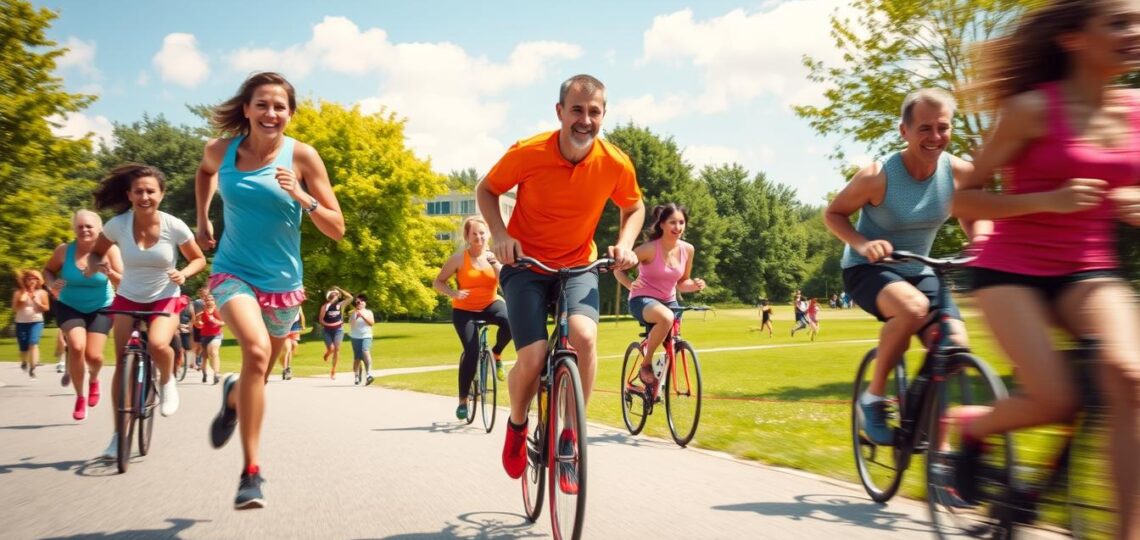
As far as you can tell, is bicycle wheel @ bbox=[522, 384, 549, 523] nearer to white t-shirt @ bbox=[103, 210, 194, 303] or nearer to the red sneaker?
white t-shirt @ bbox=[103, 210, 194, 303]

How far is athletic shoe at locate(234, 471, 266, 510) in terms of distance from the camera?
394 centimetres

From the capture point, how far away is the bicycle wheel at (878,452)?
4.36 metres

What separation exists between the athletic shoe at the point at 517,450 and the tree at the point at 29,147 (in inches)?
716

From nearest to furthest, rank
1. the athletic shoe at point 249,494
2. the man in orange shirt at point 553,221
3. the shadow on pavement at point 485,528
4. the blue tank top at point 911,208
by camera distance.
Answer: the athletic shoe at point 249,494 < the shadow on pavement at point 485,528 < the man in orange shirt at point 553,221 < the blue tank top at point 911,208

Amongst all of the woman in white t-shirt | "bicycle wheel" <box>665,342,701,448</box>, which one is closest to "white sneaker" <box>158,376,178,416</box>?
the woman in white t-shirt

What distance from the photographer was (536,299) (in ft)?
14.4

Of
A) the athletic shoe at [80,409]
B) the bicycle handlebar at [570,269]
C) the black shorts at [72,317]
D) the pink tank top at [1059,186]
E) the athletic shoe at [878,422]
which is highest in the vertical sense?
the pink tank top at [1059,186]

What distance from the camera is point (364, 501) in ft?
15.9

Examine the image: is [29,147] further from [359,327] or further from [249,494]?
[249,494]

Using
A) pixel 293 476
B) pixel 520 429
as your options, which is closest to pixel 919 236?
pixel 520 429

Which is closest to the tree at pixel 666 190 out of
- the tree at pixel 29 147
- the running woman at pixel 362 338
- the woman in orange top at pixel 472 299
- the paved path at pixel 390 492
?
the tree at pixel 29 147

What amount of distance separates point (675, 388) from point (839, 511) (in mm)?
3235

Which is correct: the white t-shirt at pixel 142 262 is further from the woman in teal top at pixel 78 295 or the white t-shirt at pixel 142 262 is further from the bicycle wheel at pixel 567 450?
the bicycle wheel at pixel 567 450

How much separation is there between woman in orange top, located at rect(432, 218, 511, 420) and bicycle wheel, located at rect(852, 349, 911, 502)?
4.38m
